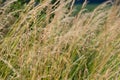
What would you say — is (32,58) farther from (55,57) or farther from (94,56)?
→ (94,56)

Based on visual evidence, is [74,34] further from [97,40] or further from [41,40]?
[97,40]

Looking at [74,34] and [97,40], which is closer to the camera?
[74,34]

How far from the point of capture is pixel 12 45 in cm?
341

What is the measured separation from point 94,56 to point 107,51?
0.19 meters

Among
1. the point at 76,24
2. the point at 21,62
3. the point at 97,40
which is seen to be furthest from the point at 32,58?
the point at 97,40

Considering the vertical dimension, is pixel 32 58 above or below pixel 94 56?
above

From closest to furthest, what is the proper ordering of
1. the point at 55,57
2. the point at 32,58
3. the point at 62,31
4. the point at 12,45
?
the point at 32,58
the point at 55,57
the point at 12,45
the point at 62,31

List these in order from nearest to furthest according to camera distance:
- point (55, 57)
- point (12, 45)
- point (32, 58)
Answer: point (32, 58), point (55, 57), point (12, 45)

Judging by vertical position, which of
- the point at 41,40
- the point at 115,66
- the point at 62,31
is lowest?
the point at 115,66

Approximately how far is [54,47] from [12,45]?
1.81 feet

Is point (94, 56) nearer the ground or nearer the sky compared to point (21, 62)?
nearer the ground

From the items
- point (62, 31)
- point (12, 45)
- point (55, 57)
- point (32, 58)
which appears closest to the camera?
point (32, 58)

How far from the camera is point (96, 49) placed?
359cm

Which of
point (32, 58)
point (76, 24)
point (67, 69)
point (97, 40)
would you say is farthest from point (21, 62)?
point (97, 40)
